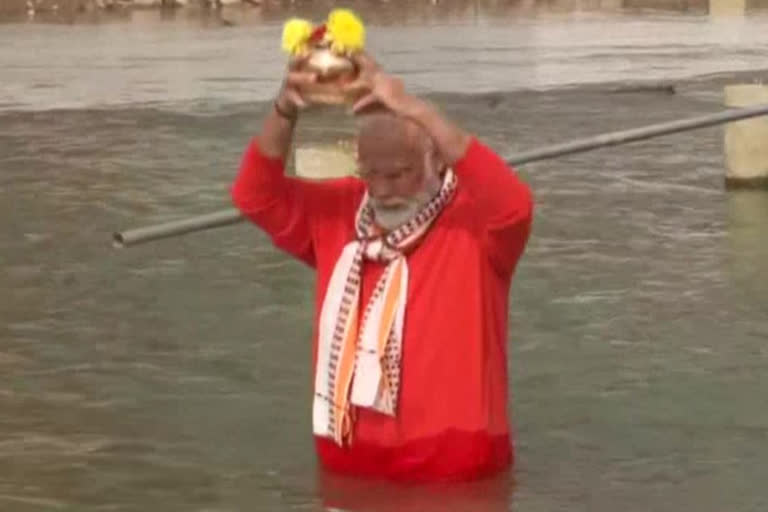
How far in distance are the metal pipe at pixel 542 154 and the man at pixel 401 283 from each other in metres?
0.34

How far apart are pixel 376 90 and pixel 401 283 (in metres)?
0.67

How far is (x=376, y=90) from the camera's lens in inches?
245

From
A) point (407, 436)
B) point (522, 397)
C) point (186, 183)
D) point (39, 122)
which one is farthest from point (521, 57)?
point (407, 436)

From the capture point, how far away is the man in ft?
21.1

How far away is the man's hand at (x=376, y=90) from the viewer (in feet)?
20.3

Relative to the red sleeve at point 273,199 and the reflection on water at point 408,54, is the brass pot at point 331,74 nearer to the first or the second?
the red sleeve at point 273,199

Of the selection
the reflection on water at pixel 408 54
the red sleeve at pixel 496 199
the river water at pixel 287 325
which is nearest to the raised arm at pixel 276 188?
the red sleeve at pixel 496 199

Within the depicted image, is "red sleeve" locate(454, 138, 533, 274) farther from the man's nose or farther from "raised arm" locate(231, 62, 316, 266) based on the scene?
"raised arm" locate(231, 62, 316, 266)

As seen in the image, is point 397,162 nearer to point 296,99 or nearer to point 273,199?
point 296,99

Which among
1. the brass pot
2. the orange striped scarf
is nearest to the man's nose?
the orange striped scarf

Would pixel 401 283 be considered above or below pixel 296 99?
below

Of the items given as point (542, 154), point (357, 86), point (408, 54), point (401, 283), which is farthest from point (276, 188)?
point (408, 54)

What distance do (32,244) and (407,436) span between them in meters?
6.27

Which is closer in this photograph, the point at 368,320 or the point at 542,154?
the point at 368,320
